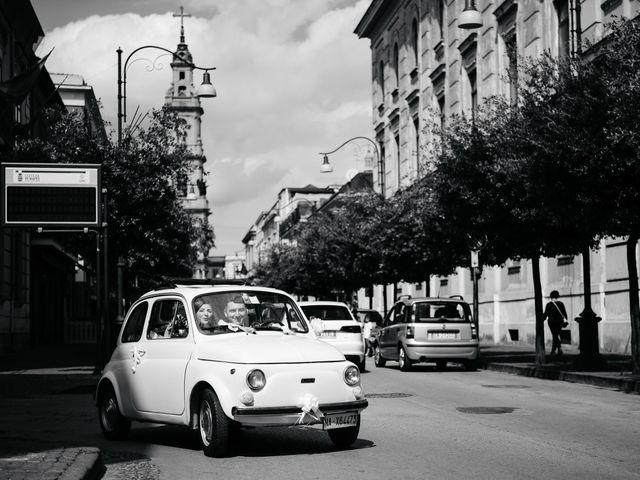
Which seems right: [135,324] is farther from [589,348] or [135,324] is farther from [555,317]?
[555,317]

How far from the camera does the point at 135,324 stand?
37.6 feet

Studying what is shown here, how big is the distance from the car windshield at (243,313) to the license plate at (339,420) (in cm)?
126

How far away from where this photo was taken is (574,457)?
9.52m

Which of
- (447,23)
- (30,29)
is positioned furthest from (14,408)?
(447,23)

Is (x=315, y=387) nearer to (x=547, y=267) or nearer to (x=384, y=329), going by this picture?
(x=384, y=329)

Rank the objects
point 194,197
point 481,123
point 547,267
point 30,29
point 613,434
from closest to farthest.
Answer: point 613,434
point 481,123
point 547,267
point 30,29
point 194,197

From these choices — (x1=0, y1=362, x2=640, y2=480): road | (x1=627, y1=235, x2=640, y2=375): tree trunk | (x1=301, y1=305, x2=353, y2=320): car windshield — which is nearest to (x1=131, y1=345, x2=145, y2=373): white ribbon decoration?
(x1=0, y1=362, x2=640, y2=480): road

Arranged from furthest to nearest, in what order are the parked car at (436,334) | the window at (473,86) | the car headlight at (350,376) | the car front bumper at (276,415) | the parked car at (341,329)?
the window at (473,86)
the parked car at (436,334)
the parked car at (341,329)
the car headlight at (350,376)
the car front bumper at (276,415)

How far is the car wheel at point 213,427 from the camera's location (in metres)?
9.42

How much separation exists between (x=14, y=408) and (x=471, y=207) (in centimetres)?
1313

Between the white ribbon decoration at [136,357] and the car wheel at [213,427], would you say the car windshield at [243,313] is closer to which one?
the car wheel at [213,427]

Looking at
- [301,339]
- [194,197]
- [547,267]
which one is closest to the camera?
[301,339]

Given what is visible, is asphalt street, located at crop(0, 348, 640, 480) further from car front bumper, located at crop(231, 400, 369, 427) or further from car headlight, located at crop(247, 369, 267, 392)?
car headlight, located at crop(247, 369, 267, 392)

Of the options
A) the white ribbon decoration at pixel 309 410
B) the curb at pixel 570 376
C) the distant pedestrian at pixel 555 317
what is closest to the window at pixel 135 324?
the white ribbon decoration at pixel 309 410
